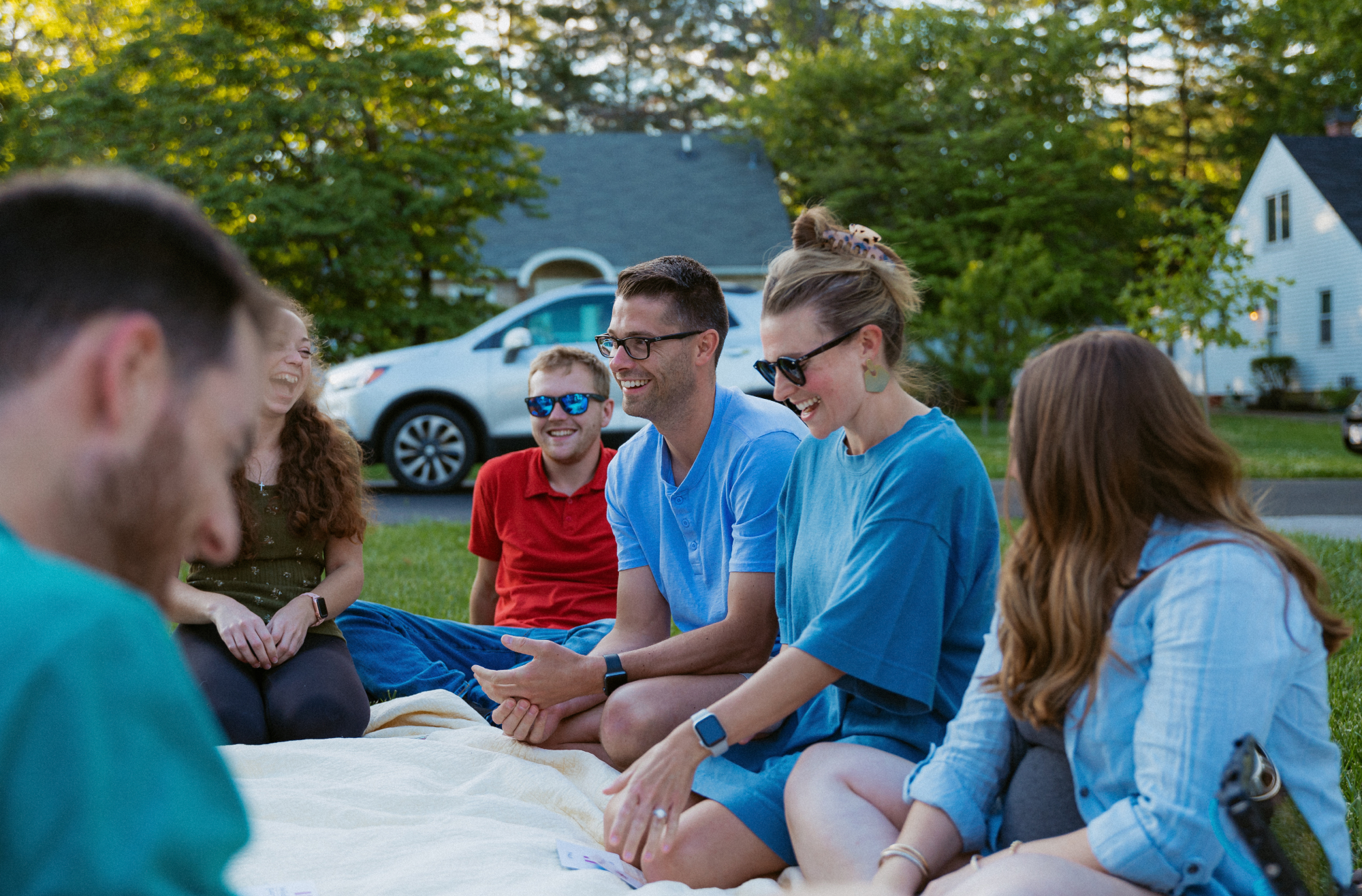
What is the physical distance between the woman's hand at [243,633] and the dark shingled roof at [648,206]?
71.2 ft

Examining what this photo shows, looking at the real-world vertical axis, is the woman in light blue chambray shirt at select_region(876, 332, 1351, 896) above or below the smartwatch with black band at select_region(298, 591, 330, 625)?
above

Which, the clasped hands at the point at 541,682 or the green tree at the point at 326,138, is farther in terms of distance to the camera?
the green tree at the point at 326,138

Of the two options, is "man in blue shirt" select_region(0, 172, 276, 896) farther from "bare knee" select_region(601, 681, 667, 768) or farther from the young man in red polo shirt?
the young man in red polo shirt

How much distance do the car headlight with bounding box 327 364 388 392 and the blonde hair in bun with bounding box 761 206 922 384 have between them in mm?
9359

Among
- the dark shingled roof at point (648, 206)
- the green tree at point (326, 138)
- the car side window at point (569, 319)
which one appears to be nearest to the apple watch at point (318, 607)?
the car side window at point (569, 319)

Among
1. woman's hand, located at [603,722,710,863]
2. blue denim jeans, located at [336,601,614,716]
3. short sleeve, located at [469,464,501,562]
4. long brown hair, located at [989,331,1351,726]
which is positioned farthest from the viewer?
short sleeve, located at [469,464,501,562]

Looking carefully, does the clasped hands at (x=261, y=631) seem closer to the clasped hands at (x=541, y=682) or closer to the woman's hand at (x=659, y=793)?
the clasped hands at (x=541, y=682)

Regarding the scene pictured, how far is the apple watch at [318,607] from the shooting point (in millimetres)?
3889

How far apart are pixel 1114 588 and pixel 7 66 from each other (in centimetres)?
2124

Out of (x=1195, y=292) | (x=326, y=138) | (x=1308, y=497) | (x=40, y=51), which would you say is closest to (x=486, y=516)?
(x=1308, y=497)

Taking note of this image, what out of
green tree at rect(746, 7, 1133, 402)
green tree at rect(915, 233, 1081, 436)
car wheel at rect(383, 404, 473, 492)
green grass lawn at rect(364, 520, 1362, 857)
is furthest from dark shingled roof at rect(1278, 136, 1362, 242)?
car wheel at rect(383, 404, 473, 492)

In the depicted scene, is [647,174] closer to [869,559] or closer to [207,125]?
[207,125]

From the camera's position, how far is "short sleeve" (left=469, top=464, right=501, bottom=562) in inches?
187

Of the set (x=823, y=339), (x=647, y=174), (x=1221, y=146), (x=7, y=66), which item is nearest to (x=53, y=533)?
(x=823, y=339)
